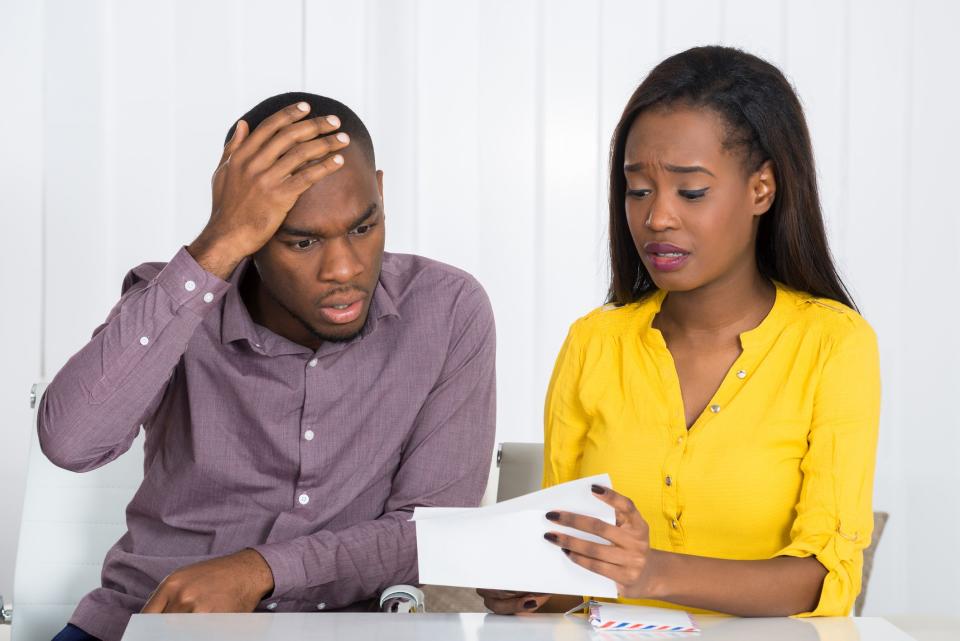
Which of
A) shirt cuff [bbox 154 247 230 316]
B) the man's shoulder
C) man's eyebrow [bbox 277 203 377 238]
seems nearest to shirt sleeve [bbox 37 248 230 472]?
shirt cuff [bbox 154 247 230 316]

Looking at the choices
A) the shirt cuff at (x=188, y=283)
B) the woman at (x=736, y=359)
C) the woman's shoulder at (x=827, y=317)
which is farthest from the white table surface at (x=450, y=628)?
the shirt cuff at (x=188, y=283)

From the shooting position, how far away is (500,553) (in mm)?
1458

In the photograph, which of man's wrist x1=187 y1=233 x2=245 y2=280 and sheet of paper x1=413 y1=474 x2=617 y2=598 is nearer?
sheet of paper x1=413 y1=474 x2=617 y2=598

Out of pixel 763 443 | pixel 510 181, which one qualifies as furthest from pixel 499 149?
pixel 763 443

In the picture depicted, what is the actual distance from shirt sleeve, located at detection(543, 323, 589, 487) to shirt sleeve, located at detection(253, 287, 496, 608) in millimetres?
204

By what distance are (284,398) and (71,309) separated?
1880mm

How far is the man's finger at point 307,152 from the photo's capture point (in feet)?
6.40

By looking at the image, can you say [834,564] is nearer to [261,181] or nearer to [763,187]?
[763,187]

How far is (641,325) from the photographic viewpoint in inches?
81.9

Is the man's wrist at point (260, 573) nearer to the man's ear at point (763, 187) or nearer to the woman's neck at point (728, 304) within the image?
the woman's neck at point (728, 304)

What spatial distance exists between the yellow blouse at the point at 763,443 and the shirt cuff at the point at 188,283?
0.69 metres

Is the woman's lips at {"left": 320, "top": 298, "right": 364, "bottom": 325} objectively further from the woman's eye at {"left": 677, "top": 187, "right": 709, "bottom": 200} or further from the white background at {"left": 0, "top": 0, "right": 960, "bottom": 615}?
the white background at {"left": 0, "top": 0, "right": 960, "bottom": 615}

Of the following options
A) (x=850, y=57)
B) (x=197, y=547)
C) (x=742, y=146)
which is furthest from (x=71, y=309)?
(x=850, y=57)

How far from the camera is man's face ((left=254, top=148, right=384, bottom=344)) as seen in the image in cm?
201
